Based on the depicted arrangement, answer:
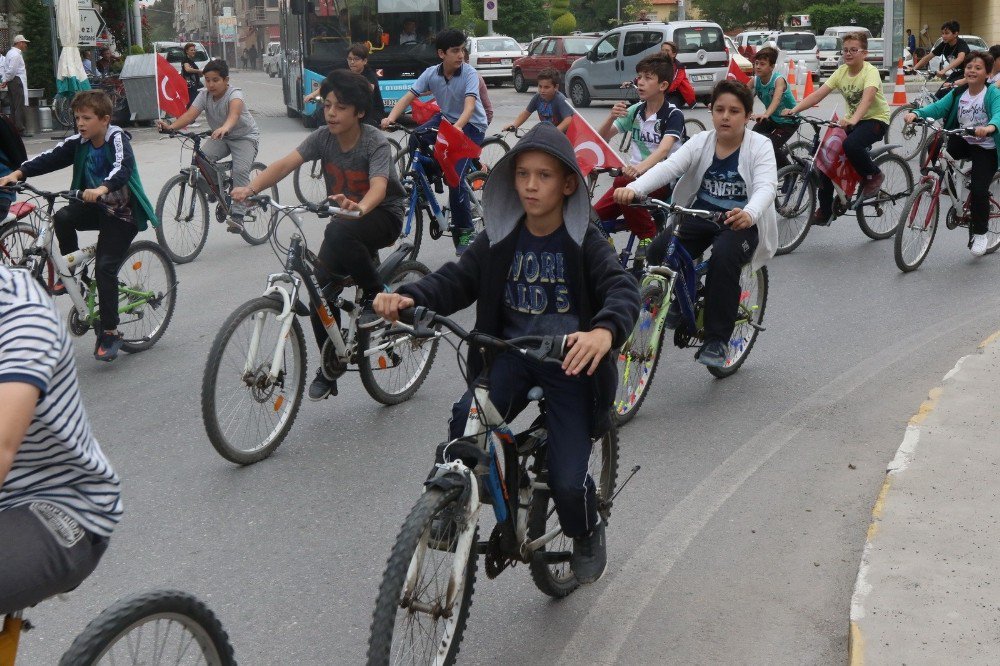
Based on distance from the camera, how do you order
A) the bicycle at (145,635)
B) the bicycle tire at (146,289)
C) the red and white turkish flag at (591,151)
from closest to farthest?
the bicycle at (145,635), the red and white turkish flag at (591,151), the bicycle tire at (146,289)

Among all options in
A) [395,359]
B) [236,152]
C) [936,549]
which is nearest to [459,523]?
[936,549]

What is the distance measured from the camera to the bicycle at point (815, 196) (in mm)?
10906

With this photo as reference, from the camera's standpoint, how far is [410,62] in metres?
23.1

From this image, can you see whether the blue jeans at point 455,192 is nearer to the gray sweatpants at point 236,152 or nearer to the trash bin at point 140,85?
the gray sweatpants at point 236,152

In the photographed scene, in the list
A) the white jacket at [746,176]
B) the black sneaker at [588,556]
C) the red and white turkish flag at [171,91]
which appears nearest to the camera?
the black sneaker at [588,556]

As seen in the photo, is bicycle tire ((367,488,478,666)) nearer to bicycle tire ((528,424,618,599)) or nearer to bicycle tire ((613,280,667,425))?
bicycle tire ((528,424,618,599))

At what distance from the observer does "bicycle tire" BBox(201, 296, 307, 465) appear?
18.0ft

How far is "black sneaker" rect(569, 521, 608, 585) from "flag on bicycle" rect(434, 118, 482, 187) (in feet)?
21.7

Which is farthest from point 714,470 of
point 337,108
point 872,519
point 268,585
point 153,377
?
point 153,377

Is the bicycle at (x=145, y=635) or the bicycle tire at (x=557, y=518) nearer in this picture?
the bicycle at (x=145, y=635)

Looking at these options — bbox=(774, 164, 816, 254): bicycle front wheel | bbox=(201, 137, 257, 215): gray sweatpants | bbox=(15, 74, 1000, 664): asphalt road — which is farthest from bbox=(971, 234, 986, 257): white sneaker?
bbox=(201, 137, 257, 215): gray sweatpants

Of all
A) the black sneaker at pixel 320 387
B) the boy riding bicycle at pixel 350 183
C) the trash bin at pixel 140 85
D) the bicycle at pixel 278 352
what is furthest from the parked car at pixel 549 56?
the black sneaker at pixel 320 387

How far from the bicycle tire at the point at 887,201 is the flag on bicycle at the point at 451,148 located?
3761 mm

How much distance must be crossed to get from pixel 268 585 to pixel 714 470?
7.57 ft
